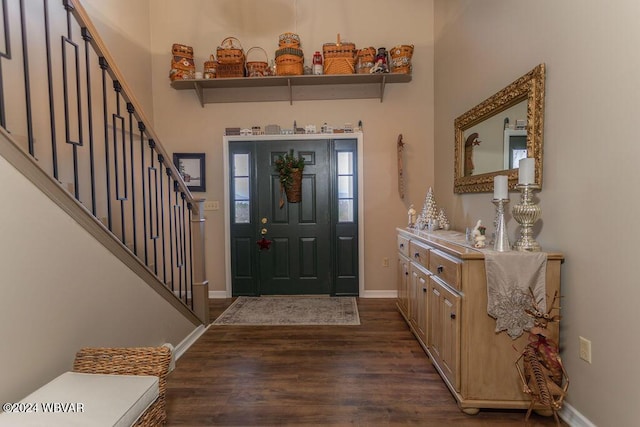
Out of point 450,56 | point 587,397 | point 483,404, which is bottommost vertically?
point 483,404

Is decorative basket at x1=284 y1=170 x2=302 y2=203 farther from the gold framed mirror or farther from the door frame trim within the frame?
the gold framed mirror

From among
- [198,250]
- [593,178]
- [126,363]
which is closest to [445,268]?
[593,178]

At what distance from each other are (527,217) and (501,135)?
0.88 m

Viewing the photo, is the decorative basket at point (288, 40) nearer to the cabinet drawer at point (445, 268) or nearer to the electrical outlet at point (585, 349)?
the cabinet drawer at point (445, 268)


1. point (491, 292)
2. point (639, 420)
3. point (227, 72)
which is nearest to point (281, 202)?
point (227, 72)

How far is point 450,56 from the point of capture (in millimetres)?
3613

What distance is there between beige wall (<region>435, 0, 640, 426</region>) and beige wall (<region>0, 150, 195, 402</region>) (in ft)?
8.65

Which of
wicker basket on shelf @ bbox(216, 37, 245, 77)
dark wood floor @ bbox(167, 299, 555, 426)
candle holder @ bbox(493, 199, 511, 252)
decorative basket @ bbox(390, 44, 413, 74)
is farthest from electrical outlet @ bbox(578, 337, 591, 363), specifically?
wicker basket on shelf @ bbox(216, 37, 245, 77)

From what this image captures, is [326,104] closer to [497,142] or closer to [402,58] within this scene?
[402,58]

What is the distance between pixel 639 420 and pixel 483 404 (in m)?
0.69

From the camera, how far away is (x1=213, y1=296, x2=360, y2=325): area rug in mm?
3463

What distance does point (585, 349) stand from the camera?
174 centimetres

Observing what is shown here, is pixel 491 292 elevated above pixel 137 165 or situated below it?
below

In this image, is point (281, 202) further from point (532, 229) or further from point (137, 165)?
Result: point (532, 229)
